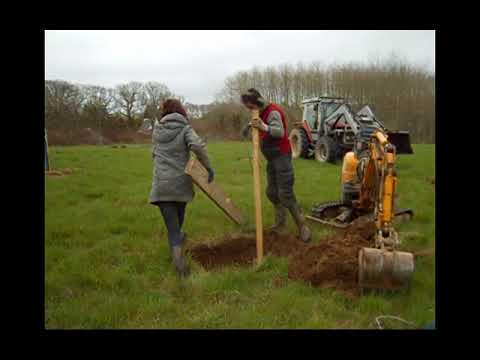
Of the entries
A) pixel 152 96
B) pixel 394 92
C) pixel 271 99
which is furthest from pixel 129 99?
pixel 394 92

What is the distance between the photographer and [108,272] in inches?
164

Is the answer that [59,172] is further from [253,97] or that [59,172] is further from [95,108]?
[95,108]

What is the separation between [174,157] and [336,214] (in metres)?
3.31

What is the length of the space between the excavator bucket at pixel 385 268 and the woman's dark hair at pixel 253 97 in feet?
7.44

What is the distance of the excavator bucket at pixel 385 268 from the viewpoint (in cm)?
344

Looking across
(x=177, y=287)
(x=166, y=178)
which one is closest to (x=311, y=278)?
(x=177, y=287)

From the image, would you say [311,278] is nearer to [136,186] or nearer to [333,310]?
[333,310]

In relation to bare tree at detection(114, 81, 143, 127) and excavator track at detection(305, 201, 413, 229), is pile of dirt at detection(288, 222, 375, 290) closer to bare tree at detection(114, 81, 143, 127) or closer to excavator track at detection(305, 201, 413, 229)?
excavator track at detection(305, 201, 413, 229)

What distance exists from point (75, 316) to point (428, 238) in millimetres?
4432

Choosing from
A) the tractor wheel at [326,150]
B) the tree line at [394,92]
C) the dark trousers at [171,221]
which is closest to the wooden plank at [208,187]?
the dark trousers at [171,221]

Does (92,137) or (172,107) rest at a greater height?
(92,137)

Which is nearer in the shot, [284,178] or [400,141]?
[284,178]

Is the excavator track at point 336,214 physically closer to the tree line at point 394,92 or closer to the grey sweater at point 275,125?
the grey sweater at point 275,125

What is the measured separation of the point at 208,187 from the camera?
4.72 meters
